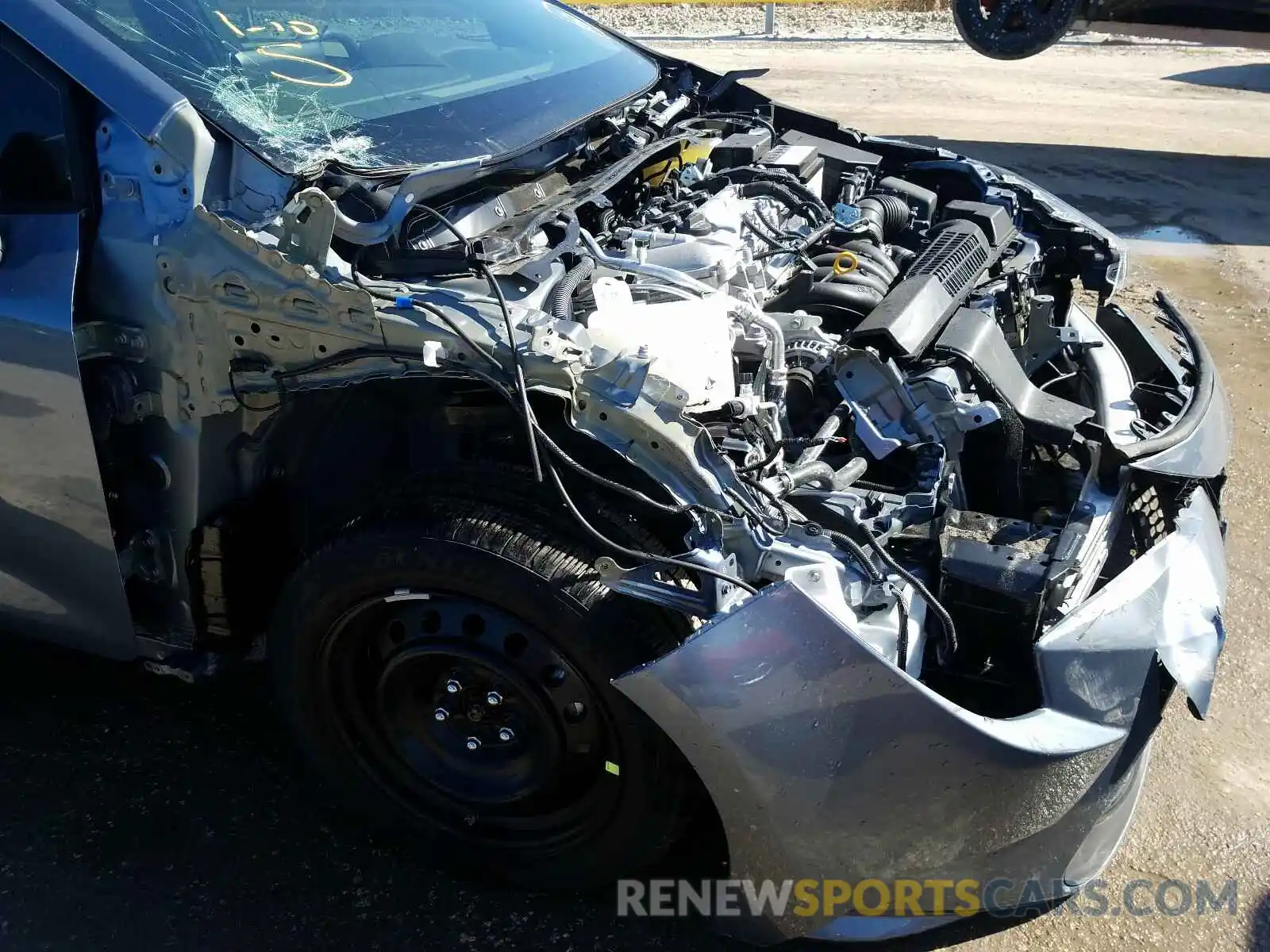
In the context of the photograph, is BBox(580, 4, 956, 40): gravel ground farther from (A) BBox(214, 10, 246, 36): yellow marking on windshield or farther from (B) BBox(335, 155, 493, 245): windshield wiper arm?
(B) BBox(335, 155, 493, 245): windshield wiper arm

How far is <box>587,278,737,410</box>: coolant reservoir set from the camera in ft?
7.34

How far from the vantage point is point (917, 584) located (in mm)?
2043

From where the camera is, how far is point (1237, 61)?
47.1 feet

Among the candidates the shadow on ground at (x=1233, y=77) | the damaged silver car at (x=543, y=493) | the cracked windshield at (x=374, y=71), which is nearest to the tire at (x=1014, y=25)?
the shadow on ground at (x=1233, y=77)

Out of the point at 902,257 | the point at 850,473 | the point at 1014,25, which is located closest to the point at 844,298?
the point at 902,257

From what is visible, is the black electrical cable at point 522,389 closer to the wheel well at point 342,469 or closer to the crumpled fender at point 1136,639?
the wheel well at point 342,469

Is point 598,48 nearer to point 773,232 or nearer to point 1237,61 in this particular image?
point 773,232

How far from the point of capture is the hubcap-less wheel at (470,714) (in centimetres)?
217

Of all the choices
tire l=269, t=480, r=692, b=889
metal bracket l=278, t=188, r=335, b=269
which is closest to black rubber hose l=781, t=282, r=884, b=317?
tire l=269, t=480, r=692, b=889

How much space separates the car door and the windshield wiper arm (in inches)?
23.2

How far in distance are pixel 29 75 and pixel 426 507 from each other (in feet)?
4.42

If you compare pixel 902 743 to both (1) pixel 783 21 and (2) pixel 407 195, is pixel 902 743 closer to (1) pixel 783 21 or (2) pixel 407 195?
(2) pixel 407 195

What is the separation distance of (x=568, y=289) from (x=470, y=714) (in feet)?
3.36

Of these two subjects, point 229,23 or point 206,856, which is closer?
point 206,856
